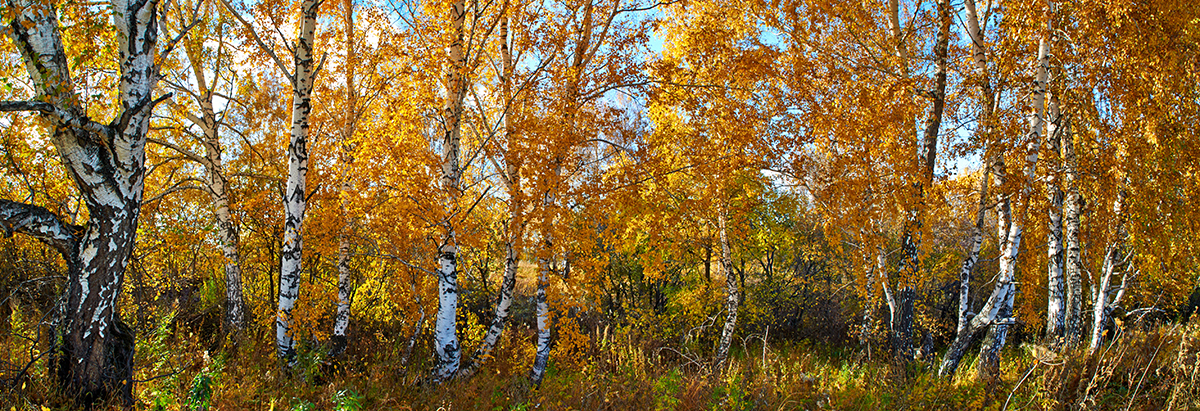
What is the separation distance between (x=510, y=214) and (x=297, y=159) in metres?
2.56

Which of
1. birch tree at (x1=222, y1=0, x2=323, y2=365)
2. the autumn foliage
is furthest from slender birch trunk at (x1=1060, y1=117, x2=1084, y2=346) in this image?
birch tree at (x1=222, y1=0, x2=323, y2=365)

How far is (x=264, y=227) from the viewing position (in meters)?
8.34

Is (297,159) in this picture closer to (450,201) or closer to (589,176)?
(450,201)

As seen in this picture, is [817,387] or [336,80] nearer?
[817,387]

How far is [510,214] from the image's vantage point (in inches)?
280

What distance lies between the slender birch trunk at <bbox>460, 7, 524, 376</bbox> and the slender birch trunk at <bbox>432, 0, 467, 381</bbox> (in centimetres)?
58

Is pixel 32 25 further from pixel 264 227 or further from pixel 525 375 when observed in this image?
pixel 525 375

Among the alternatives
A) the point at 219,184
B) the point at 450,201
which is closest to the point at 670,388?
the point at 450,201

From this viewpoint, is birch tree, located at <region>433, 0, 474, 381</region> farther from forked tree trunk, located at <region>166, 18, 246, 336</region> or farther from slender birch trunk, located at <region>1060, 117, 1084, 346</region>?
slender birch trunk, located at <region>1060, 117, 1084, 346</region>

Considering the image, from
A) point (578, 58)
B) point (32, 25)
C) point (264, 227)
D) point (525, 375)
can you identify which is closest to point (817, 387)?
point (525, 375)

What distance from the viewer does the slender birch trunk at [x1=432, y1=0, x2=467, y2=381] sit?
6281mm

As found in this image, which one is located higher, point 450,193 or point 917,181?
point 450,193

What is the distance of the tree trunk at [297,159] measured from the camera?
5711 mm

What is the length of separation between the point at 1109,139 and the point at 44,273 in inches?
663
